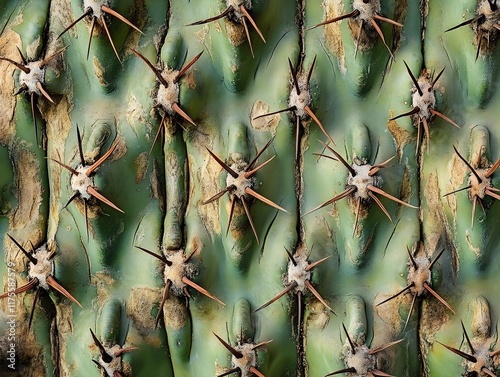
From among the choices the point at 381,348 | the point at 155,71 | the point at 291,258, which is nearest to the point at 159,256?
the point at 291,258

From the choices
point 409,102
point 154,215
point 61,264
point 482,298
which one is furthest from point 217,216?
point 482,298

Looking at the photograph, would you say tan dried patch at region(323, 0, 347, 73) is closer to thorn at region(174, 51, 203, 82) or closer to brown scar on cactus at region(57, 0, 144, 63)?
thorn at region(174, 51, 203, 82)

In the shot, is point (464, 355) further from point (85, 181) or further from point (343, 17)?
point (85, 181)

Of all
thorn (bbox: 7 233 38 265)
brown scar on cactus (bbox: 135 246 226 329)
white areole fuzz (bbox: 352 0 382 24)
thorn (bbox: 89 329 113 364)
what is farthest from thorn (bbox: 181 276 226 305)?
white areole fuzz (bbox: 352 0 382 24)

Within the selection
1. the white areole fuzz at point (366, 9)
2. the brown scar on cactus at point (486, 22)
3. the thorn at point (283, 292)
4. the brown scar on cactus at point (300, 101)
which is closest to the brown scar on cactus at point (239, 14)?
the brown scar on cactus at point (300, 101)

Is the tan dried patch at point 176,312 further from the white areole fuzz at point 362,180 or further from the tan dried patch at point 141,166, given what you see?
the white areole fuzz at point 362,180

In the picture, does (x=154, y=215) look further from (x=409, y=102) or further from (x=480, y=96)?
(x=480, y=96)
